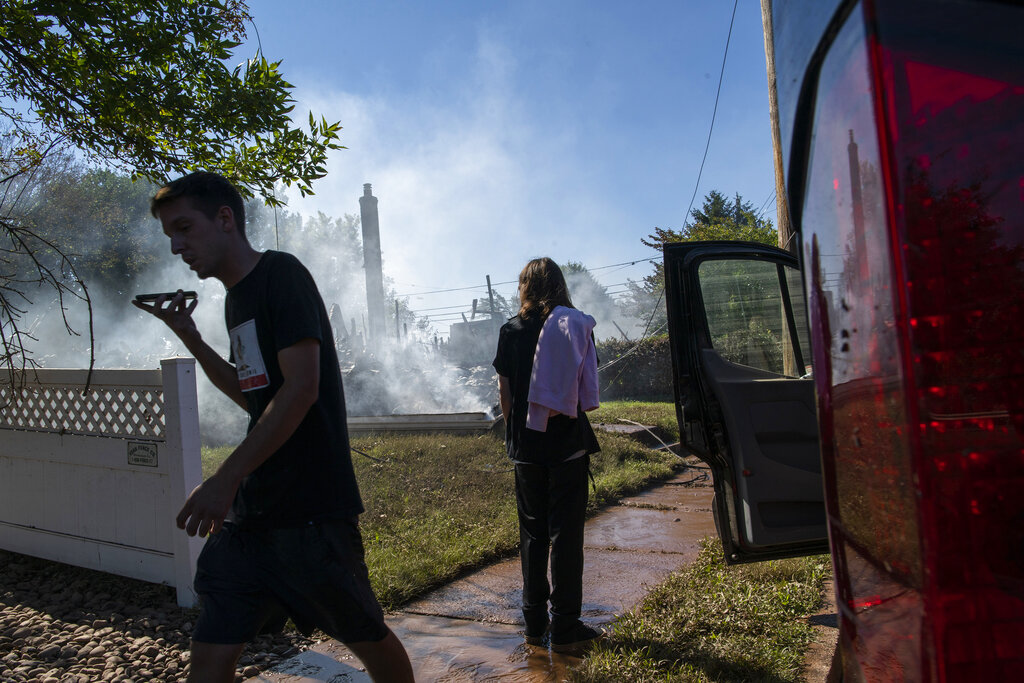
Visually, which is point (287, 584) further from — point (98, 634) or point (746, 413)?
point (98, 634)

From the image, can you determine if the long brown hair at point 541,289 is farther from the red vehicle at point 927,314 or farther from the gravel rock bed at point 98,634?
the red vehicle at point 927,314

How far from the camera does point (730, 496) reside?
10.1 feet

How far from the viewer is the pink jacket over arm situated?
3195 millimetres

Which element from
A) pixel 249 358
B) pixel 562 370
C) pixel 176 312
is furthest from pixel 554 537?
pixel 176 312

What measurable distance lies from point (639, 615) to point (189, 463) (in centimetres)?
252

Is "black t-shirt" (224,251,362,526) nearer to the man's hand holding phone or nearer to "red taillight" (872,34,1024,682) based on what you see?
the man's hand holding phone

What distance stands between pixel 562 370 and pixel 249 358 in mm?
1489

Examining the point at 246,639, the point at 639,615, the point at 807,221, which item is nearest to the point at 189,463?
the point at 246,639

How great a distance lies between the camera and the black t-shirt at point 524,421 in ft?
10.7

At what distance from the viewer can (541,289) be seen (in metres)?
3.44

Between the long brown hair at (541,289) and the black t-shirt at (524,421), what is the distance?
52mm

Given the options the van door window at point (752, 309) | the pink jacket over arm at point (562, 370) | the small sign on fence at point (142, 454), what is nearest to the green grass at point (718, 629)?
the pink jacket over arm at point (562, 370)

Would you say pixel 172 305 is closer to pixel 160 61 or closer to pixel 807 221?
pixel 807 221

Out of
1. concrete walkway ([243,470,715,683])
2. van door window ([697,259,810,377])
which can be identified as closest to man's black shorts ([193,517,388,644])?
concrete walkway ([243,470,715,683])
